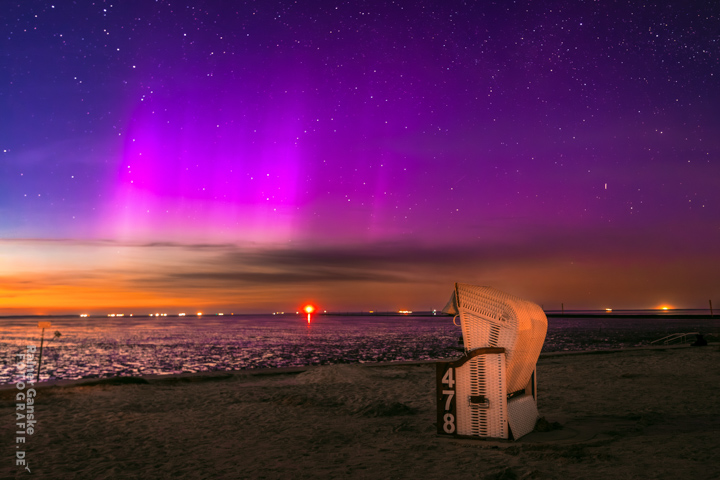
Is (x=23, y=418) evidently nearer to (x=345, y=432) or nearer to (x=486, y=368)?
(x=345, y=432)

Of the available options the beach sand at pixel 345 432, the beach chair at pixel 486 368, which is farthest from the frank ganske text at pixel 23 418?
the beach chair at pixel 486 368

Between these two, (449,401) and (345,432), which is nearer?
(449,401)

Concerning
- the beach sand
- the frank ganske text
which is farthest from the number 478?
the frank ganske text

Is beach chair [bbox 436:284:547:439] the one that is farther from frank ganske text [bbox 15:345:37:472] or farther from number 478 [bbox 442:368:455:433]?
frank ganske text [bbox 15:345:37:472]

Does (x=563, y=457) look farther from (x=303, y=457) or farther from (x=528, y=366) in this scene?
(x=303, y=457)

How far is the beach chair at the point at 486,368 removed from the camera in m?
6.99

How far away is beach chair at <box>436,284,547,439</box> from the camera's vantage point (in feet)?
22.9

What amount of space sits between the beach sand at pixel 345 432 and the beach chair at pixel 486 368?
29 centimetres

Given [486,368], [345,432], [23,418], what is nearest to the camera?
[486,368]

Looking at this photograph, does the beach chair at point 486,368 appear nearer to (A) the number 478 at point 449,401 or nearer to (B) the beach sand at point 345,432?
(A) the number 478 at point 449,401

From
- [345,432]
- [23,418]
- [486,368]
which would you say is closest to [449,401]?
[486,368]

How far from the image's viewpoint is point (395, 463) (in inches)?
249

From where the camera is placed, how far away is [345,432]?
27.6ft

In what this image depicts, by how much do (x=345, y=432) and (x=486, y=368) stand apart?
2894 mm
